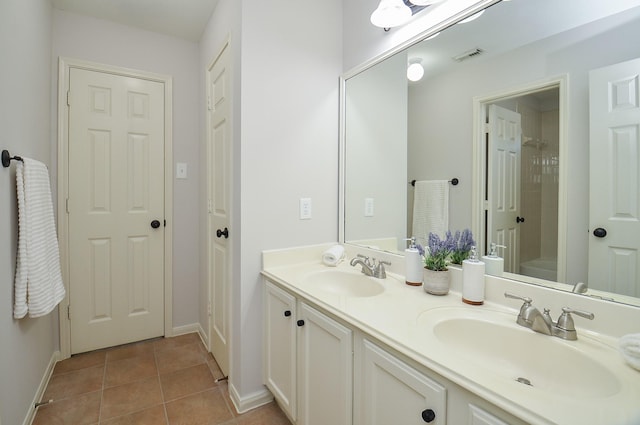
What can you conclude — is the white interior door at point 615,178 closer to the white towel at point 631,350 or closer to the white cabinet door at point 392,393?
the white towel at point 631,350

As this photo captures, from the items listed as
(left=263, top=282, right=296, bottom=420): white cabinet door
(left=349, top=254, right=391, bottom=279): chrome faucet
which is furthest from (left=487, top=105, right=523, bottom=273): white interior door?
(left=263, top=282, right=296, bottom=420): white cabinet door

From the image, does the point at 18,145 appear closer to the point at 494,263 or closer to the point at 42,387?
the point at 42,387

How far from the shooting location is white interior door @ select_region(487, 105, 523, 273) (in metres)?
1.16

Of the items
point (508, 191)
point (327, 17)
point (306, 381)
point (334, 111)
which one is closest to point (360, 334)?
point (306, 381)

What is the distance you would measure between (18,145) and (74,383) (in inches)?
58.3

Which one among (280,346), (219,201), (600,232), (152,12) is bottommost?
(280,346)

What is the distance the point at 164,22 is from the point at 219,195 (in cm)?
143

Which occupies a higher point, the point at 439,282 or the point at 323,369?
the point at 439,282

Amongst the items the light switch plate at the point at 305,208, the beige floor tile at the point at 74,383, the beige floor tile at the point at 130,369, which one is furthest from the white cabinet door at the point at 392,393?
the beige floor tile at the point at 74,383

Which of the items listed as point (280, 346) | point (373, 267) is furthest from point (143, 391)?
point (373, 267)

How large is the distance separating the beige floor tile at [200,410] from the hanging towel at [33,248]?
0.84 m

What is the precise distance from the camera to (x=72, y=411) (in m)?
1.67

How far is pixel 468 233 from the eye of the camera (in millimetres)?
1281

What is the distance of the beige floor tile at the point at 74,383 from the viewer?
1817 millimetres
